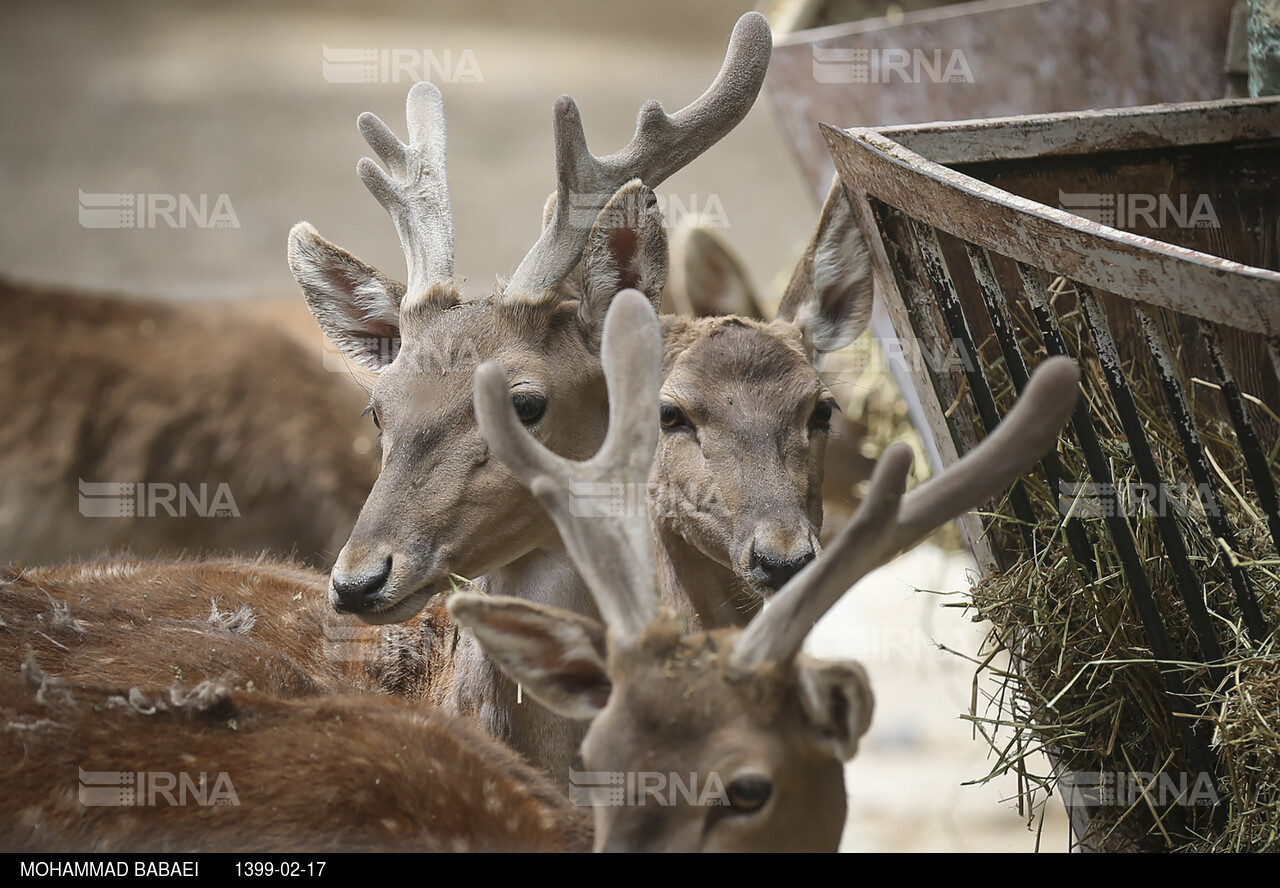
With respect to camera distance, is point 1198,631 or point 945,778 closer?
point 1198,631

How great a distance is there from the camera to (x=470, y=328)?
332cm

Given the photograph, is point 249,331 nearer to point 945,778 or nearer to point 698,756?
point 945,778

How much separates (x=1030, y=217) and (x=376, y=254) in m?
9.67

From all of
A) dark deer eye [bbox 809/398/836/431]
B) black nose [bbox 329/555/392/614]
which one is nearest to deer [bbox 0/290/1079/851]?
black nose [bbox 329/555/392/614]

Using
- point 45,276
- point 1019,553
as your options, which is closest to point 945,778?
point 1019,553

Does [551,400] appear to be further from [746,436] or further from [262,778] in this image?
[262,778]

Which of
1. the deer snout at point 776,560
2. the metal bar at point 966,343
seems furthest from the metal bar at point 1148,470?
the deer snout at point 776,560

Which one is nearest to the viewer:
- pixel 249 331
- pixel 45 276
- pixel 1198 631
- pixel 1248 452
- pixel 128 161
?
pixel 1248 452

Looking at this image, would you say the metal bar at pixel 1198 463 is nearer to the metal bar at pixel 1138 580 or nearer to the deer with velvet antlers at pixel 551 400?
the metal bar at pixel 1138 580

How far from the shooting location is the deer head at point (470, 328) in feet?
10.2

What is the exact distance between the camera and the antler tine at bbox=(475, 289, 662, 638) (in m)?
2.30

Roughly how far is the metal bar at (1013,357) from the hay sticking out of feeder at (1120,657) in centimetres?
3

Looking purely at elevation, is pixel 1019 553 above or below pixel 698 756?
above

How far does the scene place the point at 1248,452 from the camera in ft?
8.55
